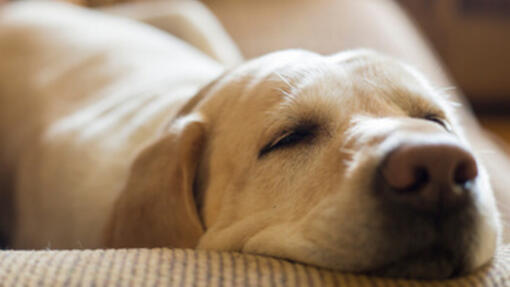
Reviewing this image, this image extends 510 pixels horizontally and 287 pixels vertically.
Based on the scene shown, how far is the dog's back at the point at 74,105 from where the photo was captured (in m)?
2.09

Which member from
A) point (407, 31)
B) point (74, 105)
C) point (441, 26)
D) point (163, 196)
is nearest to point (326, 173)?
point (163, 196)

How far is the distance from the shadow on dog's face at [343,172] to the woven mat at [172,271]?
0.23ft

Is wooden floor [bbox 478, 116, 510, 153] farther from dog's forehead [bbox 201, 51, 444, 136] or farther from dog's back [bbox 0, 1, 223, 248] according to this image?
dog's forehead [bbox 201, 51, 444, 136]

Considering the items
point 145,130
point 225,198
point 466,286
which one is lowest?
point 145,130

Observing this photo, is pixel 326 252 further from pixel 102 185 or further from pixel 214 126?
pixel 102 185

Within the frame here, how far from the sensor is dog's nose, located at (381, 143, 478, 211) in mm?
917

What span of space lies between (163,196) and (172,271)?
1.99 ft

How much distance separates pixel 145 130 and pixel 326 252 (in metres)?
1.29

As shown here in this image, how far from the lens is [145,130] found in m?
2.16

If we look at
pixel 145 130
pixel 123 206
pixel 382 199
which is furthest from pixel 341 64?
pixel 145 130

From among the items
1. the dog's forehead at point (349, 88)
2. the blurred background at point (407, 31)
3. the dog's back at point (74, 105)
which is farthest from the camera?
the blurred background at point (407, 31)

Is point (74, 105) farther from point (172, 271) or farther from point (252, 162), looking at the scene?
point (172, 271)

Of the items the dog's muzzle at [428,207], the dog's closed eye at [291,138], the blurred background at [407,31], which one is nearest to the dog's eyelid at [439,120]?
the dog's closed eye at [291,138]

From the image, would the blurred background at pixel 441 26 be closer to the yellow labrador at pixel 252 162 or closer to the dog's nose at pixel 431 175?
the yellow labrador at pixel 252 162
